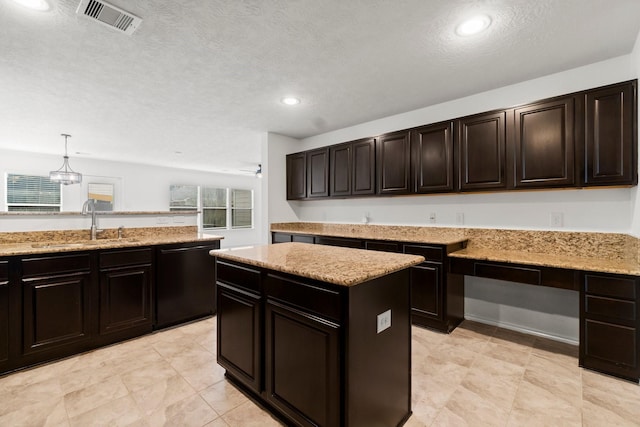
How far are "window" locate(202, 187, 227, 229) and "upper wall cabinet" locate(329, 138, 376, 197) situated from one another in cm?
A: 571

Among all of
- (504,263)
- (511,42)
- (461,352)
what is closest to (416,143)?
(511,42)

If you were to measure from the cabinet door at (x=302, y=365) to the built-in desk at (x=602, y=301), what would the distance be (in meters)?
1.99

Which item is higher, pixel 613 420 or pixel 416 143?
pixel 416 143

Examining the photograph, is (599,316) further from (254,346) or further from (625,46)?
(254,346)

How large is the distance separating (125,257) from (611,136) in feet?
14.4

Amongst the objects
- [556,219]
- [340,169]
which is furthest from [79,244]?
[556,219]

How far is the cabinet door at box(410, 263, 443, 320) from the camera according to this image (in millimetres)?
2969

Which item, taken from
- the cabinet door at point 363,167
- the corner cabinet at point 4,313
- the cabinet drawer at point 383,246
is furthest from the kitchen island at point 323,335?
the cabinet door at point 363,167

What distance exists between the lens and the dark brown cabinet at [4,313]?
224 centimetres

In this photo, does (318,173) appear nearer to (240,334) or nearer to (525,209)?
(525,209)

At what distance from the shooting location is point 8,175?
5973mm

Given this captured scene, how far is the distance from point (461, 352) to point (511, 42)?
2581 millimetres

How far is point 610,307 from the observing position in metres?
2.12

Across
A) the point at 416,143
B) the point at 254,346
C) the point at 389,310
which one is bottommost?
the point at 254,346
